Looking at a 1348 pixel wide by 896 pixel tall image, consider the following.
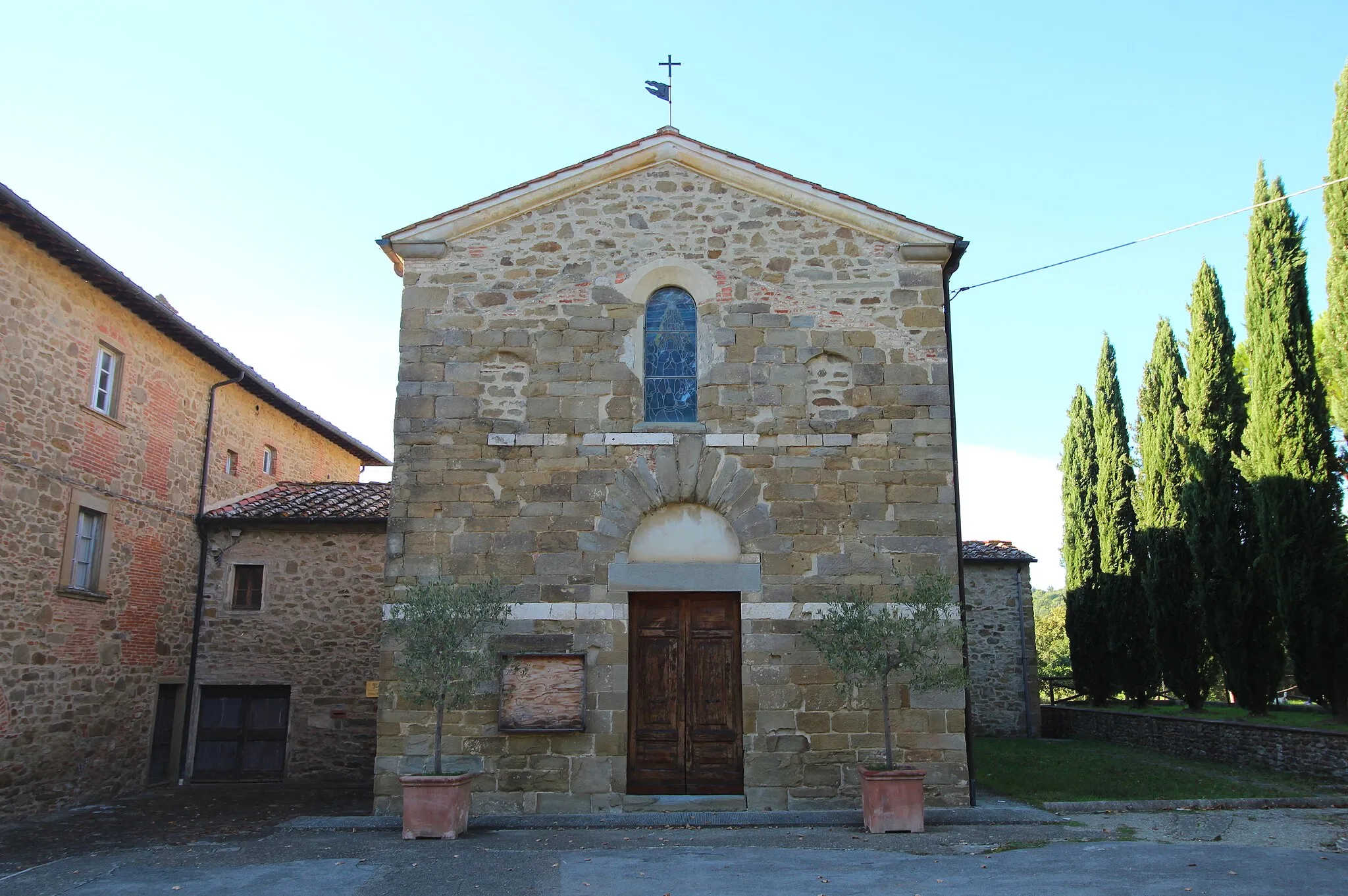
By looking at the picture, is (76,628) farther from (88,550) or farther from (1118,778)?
(1118,778)

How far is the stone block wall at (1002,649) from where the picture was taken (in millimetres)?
21266

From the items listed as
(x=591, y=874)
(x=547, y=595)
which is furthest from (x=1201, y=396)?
(x=591, y=874)

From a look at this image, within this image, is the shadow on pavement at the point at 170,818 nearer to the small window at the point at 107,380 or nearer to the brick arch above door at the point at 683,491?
the brick arch above door at the point at 683,491

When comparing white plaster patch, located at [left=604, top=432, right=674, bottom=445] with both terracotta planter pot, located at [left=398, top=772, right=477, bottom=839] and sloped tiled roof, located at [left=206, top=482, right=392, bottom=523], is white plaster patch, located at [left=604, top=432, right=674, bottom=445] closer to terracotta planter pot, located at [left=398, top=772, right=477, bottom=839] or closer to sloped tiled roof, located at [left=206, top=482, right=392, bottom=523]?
terracotta planter pot, located at [left=398, top=772, right=477, bottom=839]

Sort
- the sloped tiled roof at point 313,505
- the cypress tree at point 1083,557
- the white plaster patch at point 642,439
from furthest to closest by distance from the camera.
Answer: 1. the cypress tree at point 1083,557
2. the sloped tiled roof at point 313,505
3. the white plaster patch at point 642,439

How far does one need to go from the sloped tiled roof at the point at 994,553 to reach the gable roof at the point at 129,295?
1390 centimetres

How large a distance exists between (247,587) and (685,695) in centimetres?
818

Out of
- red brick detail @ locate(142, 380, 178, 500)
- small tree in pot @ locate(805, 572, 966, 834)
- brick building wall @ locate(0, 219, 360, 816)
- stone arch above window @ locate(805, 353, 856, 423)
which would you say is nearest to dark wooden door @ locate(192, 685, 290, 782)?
brick building wall @ locate(0, 219, 360, 816)

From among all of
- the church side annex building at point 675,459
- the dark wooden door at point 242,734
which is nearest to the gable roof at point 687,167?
the church side annex building at point 675,459

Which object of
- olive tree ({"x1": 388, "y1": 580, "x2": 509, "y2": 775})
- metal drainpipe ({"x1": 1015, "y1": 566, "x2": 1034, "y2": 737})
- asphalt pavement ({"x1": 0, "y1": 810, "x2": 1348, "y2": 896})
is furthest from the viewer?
metal drainpipe ({"x1": 1015, "y1": 566, "x2": 1034, "y2": 737})

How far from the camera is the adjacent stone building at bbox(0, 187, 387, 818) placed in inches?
467

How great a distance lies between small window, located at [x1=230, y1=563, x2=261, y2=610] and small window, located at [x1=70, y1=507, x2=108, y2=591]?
2.32 metres

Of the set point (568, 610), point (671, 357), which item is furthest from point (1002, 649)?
point (568, 610)

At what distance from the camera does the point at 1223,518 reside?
16.0 m
